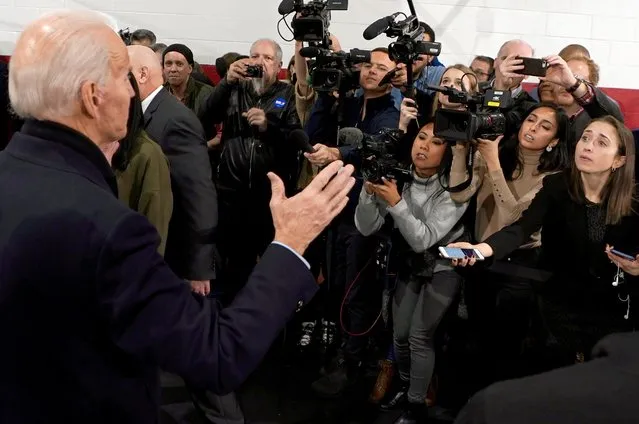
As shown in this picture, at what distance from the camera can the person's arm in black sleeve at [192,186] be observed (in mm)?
2223

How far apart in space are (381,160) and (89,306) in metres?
1.62

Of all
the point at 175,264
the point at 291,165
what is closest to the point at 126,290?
the point at 175,264

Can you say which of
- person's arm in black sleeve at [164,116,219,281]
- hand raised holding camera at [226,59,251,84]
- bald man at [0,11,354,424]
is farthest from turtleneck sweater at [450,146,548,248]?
bald man at [0,11,354,424]

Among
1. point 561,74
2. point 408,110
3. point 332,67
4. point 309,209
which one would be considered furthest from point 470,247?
point 309,209

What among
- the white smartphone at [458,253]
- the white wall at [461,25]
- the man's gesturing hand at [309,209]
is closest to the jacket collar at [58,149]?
the man's gesturing hand at [309,209]

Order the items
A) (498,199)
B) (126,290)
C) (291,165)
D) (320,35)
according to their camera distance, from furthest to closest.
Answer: (291,165) < (320,35) < (498,199) < (126,290)

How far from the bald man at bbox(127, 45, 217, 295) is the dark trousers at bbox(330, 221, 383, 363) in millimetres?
782

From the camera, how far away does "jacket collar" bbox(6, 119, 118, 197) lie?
0.99 m

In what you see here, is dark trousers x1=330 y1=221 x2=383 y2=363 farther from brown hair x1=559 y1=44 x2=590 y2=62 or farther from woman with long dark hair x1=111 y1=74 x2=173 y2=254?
brown hair x1=559 y1=44 x2=590 y2=62

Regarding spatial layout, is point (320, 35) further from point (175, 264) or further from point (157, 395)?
point (157, 395)

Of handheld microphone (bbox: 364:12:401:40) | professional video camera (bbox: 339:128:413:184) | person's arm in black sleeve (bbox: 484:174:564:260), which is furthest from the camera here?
handheld microphone (bbox: 364:12:401:40)

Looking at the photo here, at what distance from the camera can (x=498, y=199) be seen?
2469 millimetres

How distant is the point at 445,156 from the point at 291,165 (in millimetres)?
893

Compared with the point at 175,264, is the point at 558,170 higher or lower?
higher
